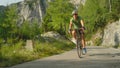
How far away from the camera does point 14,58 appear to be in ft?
40.7

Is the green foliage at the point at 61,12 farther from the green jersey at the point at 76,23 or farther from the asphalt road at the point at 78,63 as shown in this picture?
the asphalt road at the point at 78,63

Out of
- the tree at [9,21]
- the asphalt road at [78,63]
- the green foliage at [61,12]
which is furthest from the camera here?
the green foliage at [61,12]

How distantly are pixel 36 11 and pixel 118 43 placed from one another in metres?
77.0

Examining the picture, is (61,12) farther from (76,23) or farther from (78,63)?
(78,63)

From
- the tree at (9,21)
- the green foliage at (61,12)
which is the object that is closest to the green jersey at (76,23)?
the tree at (9,21)

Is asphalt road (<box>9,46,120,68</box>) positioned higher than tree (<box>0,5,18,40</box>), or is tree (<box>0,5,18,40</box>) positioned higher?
tree (<box>0,5,18,40</box>)

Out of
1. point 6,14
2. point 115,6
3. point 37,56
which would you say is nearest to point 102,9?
point 115,6

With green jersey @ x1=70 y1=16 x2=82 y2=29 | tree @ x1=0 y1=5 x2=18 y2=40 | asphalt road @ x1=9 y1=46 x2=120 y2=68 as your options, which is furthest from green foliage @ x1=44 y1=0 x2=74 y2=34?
asphalt road @ x1=9 y1=46 x2=120 y2=68

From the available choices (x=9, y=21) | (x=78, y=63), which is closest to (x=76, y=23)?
(x=78, y=63)

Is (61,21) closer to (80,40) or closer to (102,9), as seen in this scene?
(102,9)

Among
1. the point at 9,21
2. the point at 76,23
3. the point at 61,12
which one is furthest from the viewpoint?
the point at 61,12

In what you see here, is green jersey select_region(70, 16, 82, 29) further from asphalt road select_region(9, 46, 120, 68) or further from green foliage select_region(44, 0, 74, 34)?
green foliage select_region(44, 0, 74, 34)

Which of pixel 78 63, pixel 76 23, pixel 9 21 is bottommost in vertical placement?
pixel 78 63

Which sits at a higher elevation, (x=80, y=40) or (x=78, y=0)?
(x=78, y=0)
